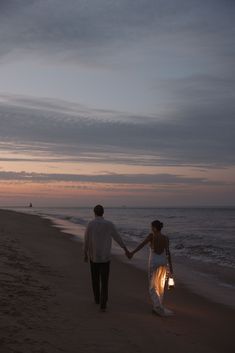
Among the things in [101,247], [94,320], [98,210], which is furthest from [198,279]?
[94,320]

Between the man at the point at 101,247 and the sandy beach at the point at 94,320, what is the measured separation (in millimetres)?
483

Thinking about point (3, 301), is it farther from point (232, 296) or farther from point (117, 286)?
point (232, 296)

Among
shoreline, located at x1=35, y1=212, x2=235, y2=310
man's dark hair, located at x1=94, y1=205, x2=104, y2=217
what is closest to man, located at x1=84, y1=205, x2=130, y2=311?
man's dark hair, located at x1=94, y1=205, x2=104, y2=217

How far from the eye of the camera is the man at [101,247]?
27.0ft

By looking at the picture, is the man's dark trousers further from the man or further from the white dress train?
the white dress train

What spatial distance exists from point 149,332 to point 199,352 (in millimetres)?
926

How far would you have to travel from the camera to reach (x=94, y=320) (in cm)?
746

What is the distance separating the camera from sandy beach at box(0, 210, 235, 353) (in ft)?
20.0

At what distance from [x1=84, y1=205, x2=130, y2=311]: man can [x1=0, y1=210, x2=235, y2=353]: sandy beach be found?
19.0 inches

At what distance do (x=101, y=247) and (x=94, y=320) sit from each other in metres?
1.33

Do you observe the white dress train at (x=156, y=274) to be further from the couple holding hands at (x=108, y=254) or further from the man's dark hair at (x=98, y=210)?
the man's dark hair at (x=98, y=210)

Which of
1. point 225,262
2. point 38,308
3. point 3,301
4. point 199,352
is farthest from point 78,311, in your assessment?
point 225,262

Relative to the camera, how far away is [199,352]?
6.36 m

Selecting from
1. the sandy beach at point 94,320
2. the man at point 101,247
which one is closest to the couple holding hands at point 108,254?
the man at point 101,247
